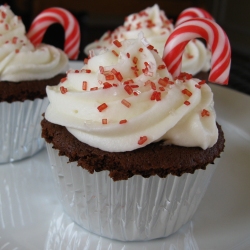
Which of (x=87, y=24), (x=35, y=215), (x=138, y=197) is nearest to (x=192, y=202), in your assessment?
(x=138, y=197)

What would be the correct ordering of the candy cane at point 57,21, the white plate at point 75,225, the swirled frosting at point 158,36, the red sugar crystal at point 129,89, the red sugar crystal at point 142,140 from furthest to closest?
the swirled frosting at point 158,36
the candy cane at point 57,21
the white plate at point 75,225
the red sugar crystal at point 129,89
the red sugar crystal at point 142,140

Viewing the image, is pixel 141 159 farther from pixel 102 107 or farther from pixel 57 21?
pixel 57 21

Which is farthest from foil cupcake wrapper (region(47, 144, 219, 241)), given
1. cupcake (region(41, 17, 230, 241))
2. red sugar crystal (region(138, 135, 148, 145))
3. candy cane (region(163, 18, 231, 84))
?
candy cane (region(163, 18, 231, 84))

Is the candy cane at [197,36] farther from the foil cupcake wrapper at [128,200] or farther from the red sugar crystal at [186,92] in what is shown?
the foil cupcake wrapper at [128,200]

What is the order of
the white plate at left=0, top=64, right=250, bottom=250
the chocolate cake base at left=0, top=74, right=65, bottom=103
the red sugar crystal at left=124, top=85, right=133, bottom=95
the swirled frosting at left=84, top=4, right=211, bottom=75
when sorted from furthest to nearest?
the swirled frosting at left=84, top=4, right=211, bottom=75 → the chocolate cake base at left=0, top=74, right=65, bottom=103 → the white plate at left=0, top=64, right=250, bottom=250 → the red sugar crystal at left=124, top=85, right=133, bottom=95

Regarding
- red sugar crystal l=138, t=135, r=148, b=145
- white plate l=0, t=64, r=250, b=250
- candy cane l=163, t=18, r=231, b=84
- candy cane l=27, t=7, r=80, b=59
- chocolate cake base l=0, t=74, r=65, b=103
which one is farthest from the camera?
candy cane l=27, t=7, r=80, b=59

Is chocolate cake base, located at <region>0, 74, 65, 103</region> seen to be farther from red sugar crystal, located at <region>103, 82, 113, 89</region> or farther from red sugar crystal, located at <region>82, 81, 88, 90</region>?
red sugar crystal, located at <region>103, 82, 113, 89</region>

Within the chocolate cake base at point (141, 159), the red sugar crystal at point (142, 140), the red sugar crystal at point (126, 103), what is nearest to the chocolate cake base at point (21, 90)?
the chocolate cake base at point (141, 159)
